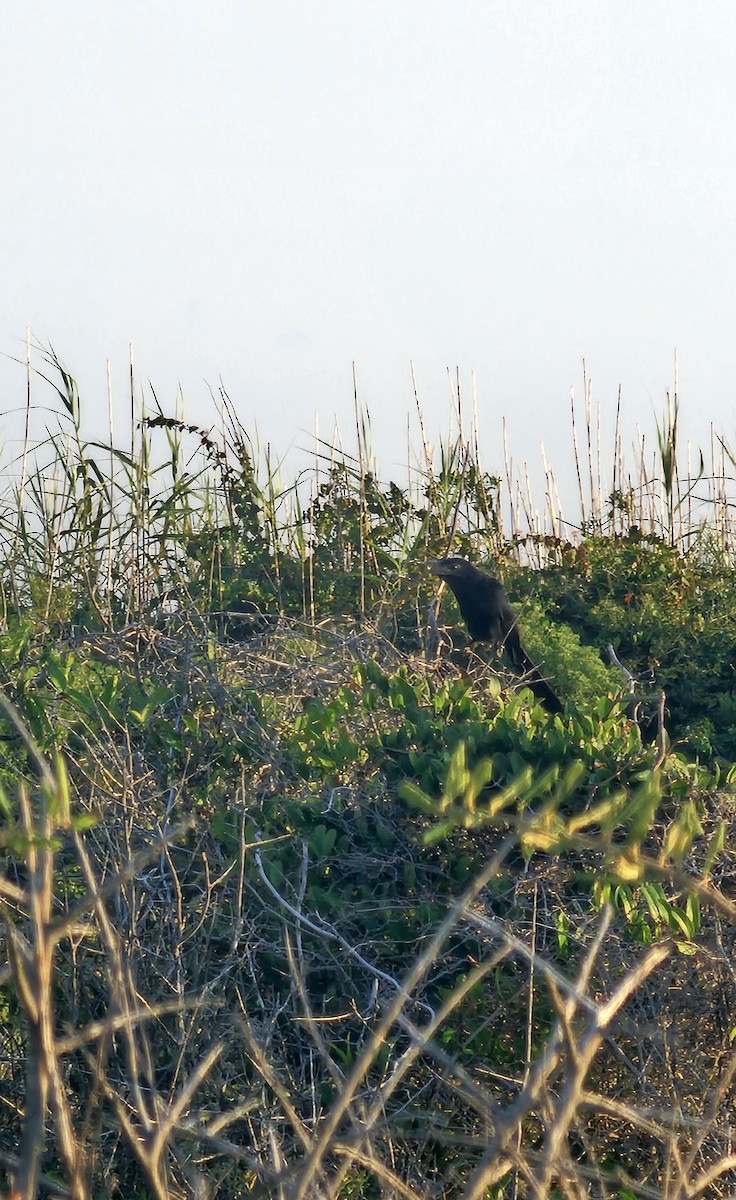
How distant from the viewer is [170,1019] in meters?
2.83

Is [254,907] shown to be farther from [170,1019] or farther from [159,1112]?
[159,1112]

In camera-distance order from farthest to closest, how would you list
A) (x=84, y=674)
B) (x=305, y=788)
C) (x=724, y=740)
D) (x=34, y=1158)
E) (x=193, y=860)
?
(x=724, y=740), (x=84, y=674), (x=305, y=788), (x=193, y=860), (x=34, y=1158)

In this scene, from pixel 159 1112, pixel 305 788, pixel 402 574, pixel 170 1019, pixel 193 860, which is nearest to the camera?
pixel 159 1112

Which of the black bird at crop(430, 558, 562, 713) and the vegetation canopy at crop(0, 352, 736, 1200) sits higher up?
the black bird at crop(430, 558, 562, 713)

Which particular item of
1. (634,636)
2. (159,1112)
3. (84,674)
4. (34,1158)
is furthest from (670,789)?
(634,636)

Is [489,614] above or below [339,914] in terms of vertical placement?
above

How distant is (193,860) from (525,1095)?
203 centimetres

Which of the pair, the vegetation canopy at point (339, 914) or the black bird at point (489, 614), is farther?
the black bird at point (489, 614)

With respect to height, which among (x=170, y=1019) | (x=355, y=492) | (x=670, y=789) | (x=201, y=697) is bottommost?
(x=170, y=1019)

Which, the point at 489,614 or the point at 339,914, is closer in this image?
the point at 339,914

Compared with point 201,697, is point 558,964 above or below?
below

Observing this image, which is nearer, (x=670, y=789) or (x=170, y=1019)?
(x=170, y=1019)

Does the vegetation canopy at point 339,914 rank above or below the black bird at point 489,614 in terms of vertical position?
below

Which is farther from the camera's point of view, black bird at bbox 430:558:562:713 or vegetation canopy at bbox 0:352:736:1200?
black bird at bbox 430:558:562:713
